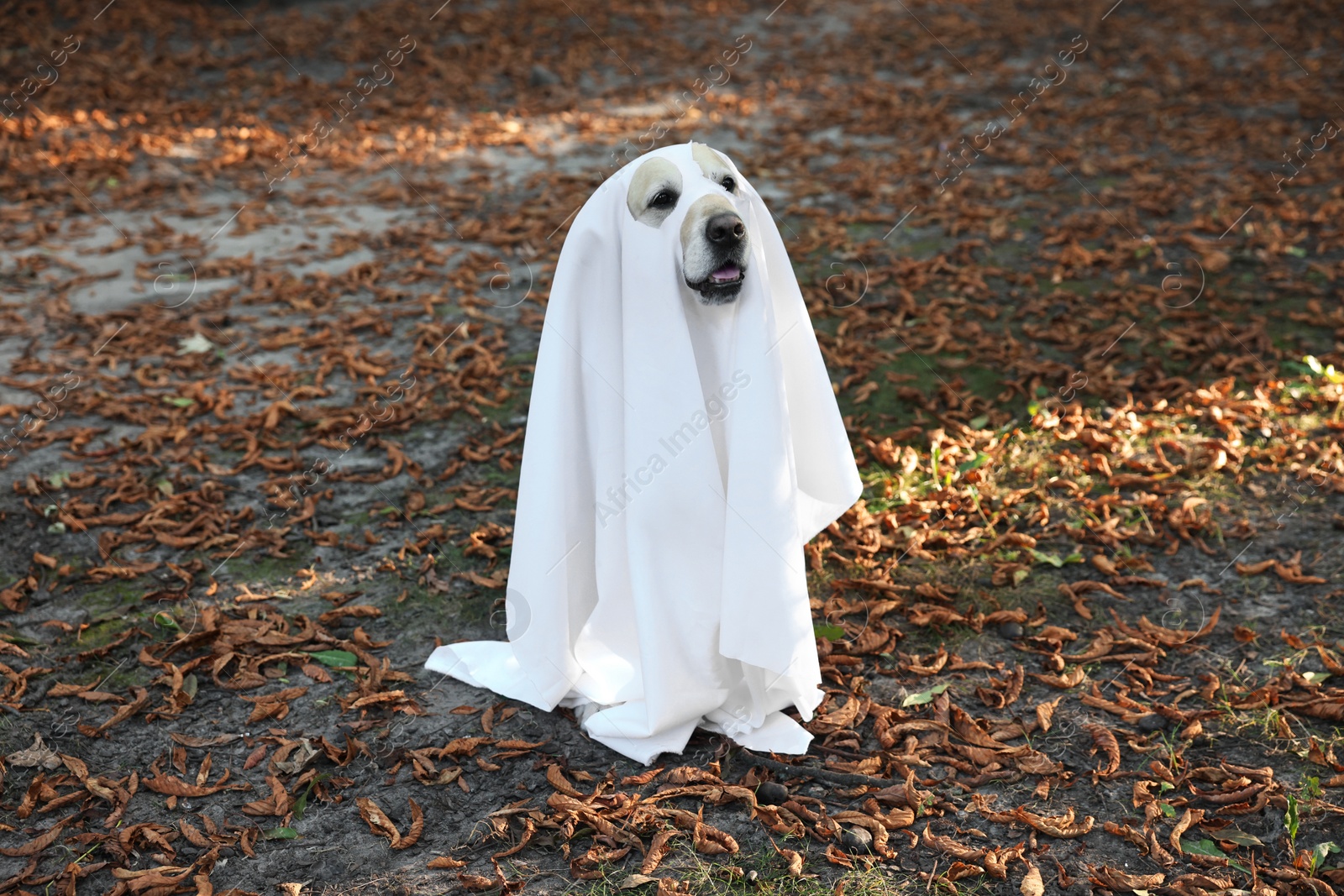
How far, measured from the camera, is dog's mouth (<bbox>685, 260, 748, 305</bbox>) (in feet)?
10.1

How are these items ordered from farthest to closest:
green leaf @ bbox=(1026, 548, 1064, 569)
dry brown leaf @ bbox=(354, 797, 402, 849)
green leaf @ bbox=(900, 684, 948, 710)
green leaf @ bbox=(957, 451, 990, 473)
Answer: green leaf @ bbox=(957, 451, 990, 473) → green leaf @ bbox=(1026, 548, 1064, 569) → green leaf @ bbox=(900, 684, 948, 710) → dry brown leaf @ bbox=(354, 797, 402, 849)

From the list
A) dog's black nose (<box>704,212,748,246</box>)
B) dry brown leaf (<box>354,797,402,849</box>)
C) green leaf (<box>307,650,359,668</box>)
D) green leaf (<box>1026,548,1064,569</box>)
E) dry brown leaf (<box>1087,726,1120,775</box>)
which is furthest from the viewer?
green leaf (<box>1026,548,1064,569</box>)

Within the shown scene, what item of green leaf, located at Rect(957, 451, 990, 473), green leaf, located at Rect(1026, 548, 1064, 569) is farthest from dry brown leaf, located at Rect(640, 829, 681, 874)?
green leaf, located at Rect(957, 451, 990, 473)

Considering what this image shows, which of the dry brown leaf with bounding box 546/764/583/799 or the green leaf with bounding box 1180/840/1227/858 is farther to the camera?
the dry brown leaf with bounding box 546/764/583/799

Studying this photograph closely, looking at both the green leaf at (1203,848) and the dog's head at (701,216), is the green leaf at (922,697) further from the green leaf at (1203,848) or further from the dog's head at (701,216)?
the dog's head at (701,216)

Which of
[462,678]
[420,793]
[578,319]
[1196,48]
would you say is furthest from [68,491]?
[1196,48]

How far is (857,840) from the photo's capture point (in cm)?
318

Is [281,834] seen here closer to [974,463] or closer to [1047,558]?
[1047,558]

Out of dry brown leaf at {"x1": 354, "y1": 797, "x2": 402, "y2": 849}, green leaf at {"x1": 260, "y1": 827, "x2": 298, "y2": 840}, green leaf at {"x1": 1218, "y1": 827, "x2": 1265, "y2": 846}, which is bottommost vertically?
green leaf at {"x1": 1218, "y1": 827, "x2": 1265, "y2": 846}

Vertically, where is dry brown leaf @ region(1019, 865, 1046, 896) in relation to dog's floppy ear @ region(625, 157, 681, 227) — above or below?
below

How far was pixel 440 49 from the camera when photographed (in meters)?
12.4

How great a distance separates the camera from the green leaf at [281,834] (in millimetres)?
3230

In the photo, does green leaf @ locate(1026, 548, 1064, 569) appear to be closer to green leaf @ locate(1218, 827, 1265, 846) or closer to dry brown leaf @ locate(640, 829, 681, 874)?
green leaf @ locate(1218, 827, 1265, 846)

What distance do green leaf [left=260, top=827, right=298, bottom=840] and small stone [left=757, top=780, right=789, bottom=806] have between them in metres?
1.44
